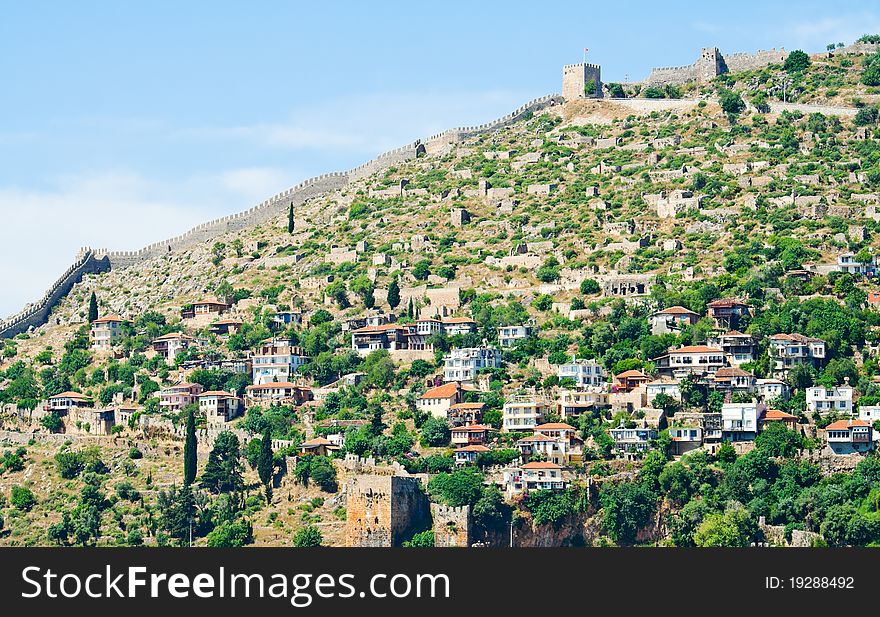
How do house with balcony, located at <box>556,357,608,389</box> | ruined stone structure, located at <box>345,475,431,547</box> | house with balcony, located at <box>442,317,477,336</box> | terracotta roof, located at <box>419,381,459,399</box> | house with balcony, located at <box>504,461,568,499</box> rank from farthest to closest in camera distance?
house with balcony, located at <box>442,317,477,336</box>
house with balcony, located at <box>556,357,608,389</box>
terracotta roof, located at <box>419,381,459,399</box>
house with balcony, located at <box>504,461,568,499</box>
ruined stone structure, located at <box>345,475,431,547</box>

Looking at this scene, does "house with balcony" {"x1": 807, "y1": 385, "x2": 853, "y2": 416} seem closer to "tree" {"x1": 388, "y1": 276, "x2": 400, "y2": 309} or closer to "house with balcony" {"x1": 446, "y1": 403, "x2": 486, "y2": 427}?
"house with balcony" {"x1": 446, "y1": 403, "x2": 486, "y2": 427}

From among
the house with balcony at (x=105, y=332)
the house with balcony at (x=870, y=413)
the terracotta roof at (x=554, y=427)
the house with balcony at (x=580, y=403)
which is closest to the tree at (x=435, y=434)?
the terracotta roof at (x=554, y=427)

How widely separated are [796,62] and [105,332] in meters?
41.5

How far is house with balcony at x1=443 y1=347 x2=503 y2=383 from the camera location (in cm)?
8862

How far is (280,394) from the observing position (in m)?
89.7

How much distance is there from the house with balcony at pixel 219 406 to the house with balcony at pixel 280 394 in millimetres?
652

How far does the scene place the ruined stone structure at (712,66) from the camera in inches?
4877

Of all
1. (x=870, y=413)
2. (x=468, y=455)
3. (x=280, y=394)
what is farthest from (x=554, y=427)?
(x=280, y=394)

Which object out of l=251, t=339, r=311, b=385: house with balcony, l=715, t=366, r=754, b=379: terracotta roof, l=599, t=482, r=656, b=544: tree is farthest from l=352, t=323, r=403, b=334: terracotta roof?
l=599, t=482, r=656, b=544: tree

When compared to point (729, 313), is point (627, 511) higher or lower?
lower

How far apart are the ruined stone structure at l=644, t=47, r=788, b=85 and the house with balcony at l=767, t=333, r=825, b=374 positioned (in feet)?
130

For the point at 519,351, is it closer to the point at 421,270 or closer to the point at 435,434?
the point at 435,434

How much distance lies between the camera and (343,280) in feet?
336

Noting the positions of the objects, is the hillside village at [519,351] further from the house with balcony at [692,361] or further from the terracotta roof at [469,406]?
the terracotta roof at [469,406]
